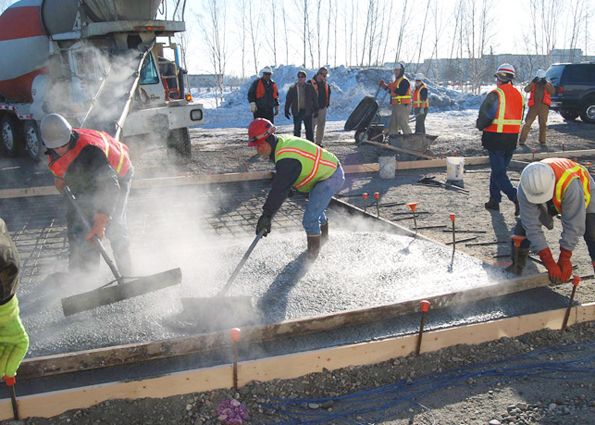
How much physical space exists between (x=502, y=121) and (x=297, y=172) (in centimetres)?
306

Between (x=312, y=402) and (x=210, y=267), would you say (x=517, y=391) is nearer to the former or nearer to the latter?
(x=312, y=402)

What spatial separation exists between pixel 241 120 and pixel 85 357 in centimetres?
1636

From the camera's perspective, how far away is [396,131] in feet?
37.8

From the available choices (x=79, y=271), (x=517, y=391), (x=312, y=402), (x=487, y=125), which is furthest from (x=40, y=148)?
(x=517, y=391)

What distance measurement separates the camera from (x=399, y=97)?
10773 millimetres

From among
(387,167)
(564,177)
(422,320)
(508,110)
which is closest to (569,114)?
(387,167)

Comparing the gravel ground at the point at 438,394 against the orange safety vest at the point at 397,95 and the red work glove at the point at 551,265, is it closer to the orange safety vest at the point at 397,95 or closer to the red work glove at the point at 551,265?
the red work glove at the point at 551,265

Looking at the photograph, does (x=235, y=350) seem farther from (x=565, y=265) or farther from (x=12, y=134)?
(x=12, y=134)

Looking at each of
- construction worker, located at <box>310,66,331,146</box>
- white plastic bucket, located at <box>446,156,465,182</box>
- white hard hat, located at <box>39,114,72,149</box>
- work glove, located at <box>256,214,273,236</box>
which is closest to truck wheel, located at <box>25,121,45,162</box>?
construction worker, located at <box>310,66,331,146</box>

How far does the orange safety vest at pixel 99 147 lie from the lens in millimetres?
3871

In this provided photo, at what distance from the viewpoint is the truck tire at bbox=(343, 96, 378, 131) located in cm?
1114

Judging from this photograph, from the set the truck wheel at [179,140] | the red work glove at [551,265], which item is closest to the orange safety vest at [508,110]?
the red work glove at [551,265]

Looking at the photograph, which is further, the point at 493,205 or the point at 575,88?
the point at 575,88

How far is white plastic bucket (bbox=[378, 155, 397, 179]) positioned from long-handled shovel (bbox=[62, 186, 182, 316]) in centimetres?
507
